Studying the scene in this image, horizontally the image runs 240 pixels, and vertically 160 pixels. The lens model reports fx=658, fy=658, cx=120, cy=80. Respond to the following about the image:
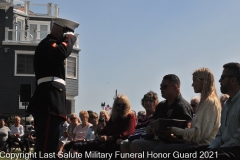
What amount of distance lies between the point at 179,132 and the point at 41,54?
193 cm

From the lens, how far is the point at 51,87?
25.8ft

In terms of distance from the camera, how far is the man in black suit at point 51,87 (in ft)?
25.2

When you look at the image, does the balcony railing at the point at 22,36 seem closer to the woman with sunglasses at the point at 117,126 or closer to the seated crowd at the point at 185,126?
the seated crowd at the point at 185,126

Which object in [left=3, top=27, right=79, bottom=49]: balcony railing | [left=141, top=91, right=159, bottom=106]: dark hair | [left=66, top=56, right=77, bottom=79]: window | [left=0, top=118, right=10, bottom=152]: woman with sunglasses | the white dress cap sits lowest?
[left=0, top=118, right=10, bottom=152]: woman with sunglasses

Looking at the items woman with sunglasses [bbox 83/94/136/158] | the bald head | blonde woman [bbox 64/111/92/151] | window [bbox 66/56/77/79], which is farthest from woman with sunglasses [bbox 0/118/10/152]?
window [bbox 66/56/77/79]

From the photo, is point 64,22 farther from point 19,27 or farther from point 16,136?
point 19,27

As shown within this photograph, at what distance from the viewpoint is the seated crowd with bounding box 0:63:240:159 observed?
7094 mm

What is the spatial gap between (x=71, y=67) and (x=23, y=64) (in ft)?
15.7

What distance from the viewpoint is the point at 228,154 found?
654 cm

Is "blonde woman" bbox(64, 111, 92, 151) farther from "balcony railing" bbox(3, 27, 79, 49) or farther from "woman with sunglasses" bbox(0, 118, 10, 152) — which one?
"balcony railing" bbox(3, 27, 79, 49)

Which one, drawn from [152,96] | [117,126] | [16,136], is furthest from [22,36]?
[152,96]

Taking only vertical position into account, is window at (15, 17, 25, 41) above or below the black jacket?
above

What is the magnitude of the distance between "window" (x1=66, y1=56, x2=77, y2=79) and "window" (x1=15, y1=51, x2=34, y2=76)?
150 inches

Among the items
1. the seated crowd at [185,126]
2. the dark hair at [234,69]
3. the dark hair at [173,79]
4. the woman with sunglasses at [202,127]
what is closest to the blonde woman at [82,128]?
the seated crowd at [185,126]
